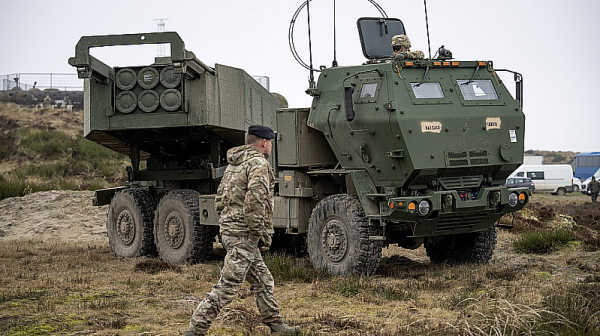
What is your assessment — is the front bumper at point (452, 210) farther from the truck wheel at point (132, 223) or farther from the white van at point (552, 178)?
the white van at point (552, 178)

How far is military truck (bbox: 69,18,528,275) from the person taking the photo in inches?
385

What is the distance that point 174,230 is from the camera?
13.3m

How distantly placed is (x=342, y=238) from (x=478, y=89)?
8.82 ft

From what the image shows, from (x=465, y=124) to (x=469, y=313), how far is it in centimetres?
355

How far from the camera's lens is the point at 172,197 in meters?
13.4

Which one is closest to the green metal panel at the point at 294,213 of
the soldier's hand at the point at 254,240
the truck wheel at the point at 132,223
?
the truck wheel at the point at 132,223

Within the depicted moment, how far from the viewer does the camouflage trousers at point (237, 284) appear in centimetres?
627

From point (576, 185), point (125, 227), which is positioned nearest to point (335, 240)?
point (125, 227)

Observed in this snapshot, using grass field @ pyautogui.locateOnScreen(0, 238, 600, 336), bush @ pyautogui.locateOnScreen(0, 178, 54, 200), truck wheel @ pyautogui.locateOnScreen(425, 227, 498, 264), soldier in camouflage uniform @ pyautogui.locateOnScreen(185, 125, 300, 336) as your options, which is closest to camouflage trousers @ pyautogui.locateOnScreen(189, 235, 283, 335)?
soldier in camouflage uniform @ pyautogui.locateOnScreen(185, 125, 300, 336)

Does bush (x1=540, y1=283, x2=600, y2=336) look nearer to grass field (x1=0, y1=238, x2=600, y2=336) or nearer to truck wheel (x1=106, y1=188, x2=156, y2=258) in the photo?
grass field (x1=0, y1=238, x2=600, y2=336)

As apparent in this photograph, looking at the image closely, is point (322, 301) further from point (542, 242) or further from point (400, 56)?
point (542, 242)

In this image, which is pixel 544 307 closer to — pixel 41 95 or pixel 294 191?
pixel 294 191

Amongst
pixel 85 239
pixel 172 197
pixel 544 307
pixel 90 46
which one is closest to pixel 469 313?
pixel 544 307

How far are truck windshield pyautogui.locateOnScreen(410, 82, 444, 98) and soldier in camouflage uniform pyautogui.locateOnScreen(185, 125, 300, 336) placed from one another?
3634 mm
